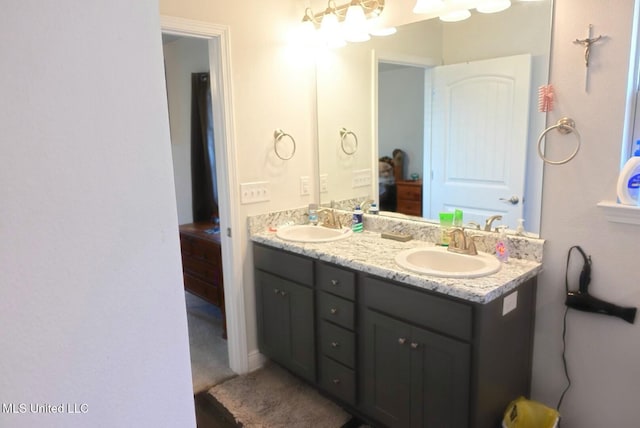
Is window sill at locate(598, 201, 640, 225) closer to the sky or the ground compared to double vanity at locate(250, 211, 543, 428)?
closer to the sky

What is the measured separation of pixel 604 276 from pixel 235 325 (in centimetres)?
197

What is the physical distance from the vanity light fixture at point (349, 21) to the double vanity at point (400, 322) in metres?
1.09

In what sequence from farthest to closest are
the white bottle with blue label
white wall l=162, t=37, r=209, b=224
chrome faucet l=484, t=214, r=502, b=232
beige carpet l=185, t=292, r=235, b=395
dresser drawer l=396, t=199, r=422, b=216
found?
1. white wall l=162, t=37, r=209, b=224
2. beige carpet l=185, t=292, r=235, b=395
3. dresser drawer l=396, t=199, r=422, b=216
4. chrome faucet l=484, t=214, r=502, b=232
5. the white bottle with blue label

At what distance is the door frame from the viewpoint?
90.0 inches

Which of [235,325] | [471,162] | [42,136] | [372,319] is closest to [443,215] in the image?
[471,162]

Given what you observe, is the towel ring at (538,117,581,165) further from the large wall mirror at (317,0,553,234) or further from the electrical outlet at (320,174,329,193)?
the electrical outlet at (320,174,329,193)

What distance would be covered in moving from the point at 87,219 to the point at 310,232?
2.18m

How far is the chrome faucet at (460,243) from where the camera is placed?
2.03 metres

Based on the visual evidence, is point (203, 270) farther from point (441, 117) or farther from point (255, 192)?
point (441, 117)

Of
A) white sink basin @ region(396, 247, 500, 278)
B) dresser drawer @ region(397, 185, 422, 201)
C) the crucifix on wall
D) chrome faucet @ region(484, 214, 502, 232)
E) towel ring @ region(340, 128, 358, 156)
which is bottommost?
white sink basin @ region(396, 247, 500, 278)

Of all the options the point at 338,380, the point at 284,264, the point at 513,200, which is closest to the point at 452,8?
the point at 513,200

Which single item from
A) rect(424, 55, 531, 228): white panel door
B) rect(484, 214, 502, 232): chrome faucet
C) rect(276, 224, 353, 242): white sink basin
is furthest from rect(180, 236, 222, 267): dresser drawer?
rect(484, 214, 502, 232): chrome faucet

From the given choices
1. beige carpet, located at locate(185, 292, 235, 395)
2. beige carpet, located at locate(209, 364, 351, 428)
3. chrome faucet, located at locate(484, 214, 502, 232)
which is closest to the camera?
chrome faucet, located at locate(484, 214, 502, 232)

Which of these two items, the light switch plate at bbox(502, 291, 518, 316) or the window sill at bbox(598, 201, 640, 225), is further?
the light switch plate at bbox(502, 291, 518, 316)
